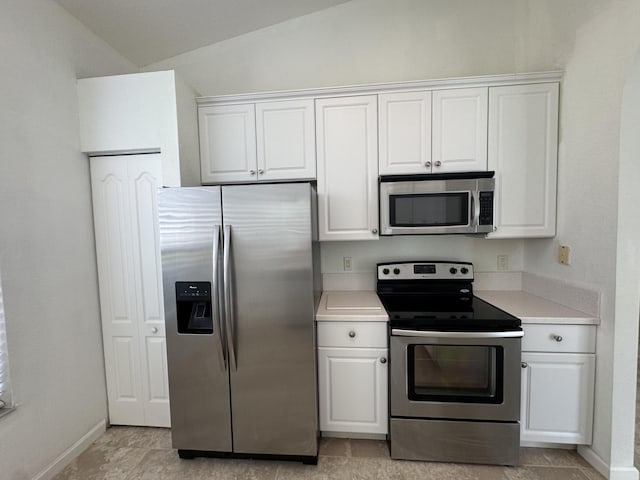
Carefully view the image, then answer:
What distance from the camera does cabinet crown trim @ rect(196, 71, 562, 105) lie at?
73.0 inches

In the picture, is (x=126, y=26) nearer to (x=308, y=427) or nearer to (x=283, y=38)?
(x=283, y=38)

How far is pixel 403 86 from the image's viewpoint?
76.2 inches

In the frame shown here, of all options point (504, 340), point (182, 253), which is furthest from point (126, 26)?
point (504, 340)

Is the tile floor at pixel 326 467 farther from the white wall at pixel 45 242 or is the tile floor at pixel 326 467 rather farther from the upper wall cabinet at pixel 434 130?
the upper wall cabinet at pixel 434 130

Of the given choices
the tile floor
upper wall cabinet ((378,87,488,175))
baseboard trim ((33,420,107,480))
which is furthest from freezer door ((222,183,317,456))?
baseboard trim ((33,420,107,480))

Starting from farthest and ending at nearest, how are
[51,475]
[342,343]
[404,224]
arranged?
[404,224]
[342,343]
[51,475]

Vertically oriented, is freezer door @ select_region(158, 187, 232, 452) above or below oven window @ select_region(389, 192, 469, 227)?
below

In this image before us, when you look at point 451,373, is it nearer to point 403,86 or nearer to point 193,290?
point 193,290

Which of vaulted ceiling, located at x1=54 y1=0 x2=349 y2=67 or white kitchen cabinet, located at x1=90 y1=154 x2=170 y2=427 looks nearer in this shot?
vaulted ceiling, located at x1=54 y1=0 x2=349 y2=67

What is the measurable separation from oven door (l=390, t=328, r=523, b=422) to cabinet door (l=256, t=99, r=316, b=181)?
1299mm

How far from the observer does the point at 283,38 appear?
2.31 m

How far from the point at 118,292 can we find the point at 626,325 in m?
3.12

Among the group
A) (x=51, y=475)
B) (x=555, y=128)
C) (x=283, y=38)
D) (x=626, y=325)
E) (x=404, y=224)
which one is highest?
(x=283, y=38)

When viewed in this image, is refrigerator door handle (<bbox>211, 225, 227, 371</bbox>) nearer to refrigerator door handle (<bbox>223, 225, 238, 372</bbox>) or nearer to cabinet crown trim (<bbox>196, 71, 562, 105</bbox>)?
refrigerator door handle (<bbox>223, 225, 238, 372</bbox>)
